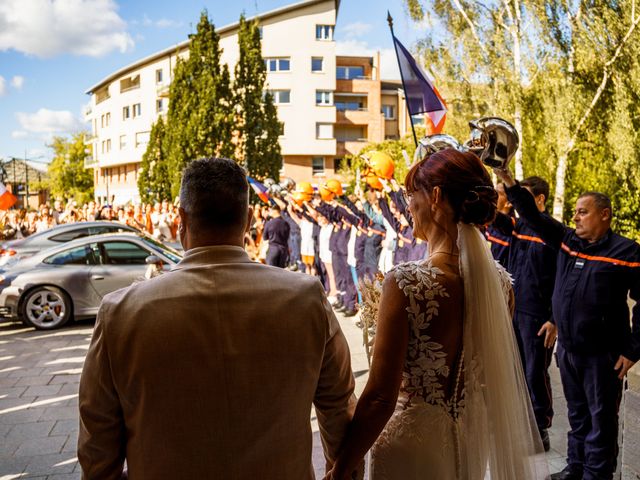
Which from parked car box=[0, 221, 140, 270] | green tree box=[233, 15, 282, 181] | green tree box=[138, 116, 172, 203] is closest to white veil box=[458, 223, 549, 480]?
parked car box=[0, 221, 140, 270]

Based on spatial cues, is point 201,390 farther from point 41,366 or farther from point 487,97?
point 487,97

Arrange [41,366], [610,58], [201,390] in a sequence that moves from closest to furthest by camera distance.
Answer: [201,390] → [41,366] → [610,58]

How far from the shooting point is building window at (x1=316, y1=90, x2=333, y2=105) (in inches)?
2076

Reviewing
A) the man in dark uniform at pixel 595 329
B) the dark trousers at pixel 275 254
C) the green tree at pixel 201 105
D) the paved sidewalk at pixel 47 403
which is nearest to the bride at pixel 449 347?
the man in dark uniform at pixel 595 329

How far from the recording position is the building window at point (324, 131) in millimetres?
53344

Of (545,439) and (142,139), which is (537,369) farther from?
(142,139)

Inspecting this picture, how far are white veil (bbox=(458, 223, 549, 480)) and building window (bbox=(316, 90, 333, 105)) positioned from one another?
170 feet

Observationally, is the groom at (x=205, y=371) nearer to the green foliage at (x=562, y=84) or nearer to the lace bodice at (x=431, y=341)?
the lace bodice at (x=431, y=341)

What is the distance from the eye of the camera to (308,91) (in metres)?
52.1

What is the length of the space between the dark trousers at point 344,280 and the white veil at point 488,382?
8859 millimetres

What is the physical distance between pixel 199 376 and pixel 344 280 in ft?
33.5

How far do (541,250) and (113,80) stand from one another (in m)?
71.2

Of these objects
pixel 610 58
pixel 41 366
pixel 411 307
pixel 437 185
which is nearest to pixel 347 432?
pixel 411 307

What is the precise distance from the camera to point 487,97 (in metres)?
23.8
